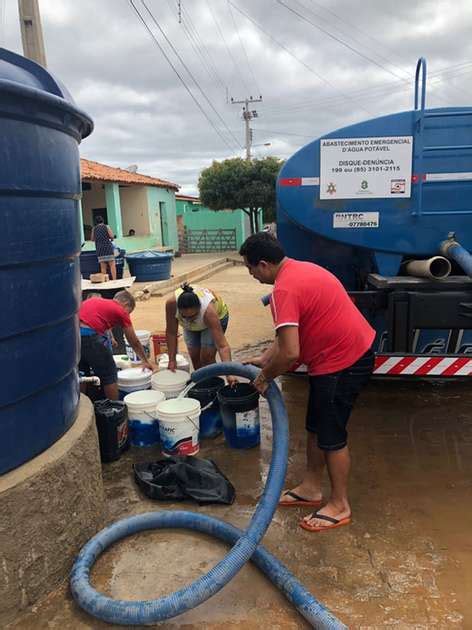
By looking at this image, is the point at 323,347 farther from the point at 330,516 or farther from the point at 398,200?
the point at 398,200

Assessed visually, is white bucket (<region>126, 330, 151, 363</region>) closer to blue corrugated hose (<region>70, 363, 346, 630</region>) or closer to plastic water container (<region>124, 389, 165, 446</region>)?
plastic water container (<region>124, 389, 165, 446</region>)

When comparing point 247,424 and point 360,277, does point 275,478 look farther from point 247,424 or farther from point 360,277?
point 360,277

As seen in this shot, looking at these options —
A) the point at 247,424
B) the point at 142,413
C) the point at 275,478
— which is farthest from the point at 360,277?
the point at 275,478

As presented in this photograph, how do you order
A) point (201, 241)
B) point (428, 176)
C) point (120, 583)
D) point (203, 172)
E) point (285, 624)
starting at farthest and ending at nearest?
point (201, 241) < point (203, 172) < point (428, 176) < point (120, 583) < point (285, 624)

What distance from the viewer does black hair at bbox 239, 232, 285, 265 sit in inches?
112

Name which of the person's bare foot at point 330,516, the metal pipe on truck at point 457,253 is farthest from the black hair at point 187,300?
the metal pipe on truck at point 457,253

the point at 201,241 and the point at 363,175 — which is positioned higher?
the point at 363,175

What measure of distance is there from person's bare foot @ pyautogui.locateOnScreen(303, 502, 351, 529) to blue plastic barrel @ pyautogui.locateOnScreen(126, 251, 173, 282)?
1147 cm

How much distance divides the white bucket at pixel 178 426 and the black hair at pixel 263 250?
1368mm

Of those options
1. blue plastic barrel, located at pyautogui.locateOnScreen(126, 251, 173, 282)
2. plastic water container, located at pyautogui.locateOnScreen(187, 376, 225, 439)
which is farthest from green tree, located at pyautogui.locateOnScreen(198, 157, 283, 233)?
plastic water container, located at pyautogui.locateOnScreen(187, 376, 225, 439)

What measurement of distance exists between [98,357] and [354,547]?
7.77ft

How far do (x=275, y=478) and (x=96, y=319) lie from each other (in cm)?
221

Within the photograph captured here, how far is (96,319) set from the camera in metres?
4.21

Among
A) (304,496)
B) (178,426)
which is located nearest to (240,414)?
(178,426)
